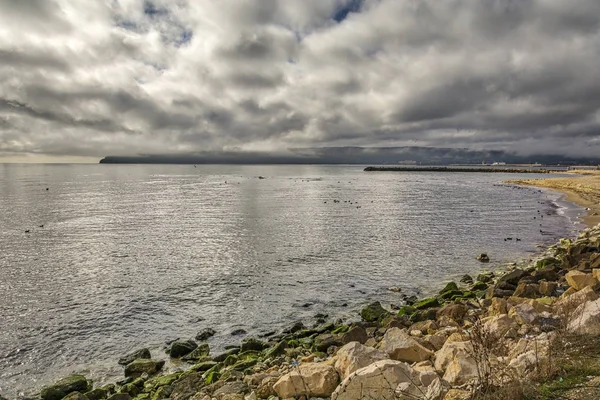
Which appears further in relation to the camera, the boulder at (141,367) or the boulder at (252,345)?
the boulder at (252,345)

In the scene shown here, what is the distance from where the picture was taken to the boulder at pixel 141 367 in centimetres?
1342

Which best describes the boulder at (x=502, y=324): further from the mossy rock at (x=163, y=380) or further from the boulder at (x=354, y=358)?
the mossy rock at (x=163, y=380)

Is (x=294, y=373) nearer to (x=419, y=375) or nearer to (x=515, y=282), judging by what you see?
(x=419, y=375)

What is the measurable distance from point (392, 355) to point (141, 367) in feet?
29.4

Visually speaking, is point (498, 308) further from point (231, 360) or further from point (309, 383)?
point (231, 360)

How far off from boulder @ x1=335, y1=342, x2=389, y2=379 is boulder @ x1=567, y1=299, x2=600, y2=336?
14.6 feet

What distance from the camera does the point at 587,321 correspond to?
28.8 ft

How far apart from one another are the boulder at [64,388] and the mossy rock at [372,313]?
10.9 m

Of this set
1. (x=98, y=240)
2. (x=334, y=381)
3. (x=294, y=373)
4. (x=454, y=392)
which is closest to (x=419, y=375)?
(x=454, y=392)

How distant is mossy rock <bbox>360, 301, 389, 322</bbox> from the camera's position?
16.9 m

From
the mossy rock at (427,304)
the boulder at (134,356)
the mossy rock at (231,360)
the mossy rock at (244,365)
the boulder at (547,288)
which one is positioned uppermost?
the boulder at (547,288)

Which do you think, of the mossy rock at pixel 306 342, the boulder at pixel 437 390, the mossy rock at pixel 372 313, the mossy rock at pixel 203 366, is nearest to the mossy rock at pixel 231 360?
the mossy rock at pixel 203 366

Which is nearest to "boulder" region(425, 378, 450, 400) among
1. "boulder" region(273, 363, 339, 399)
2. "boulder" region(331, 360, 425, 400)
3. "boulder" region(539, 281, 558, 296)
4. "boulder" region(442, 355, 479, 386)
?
"boulder" region(331, 360, 425, 400)

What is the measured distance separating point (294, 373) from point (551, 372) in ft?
16.8
